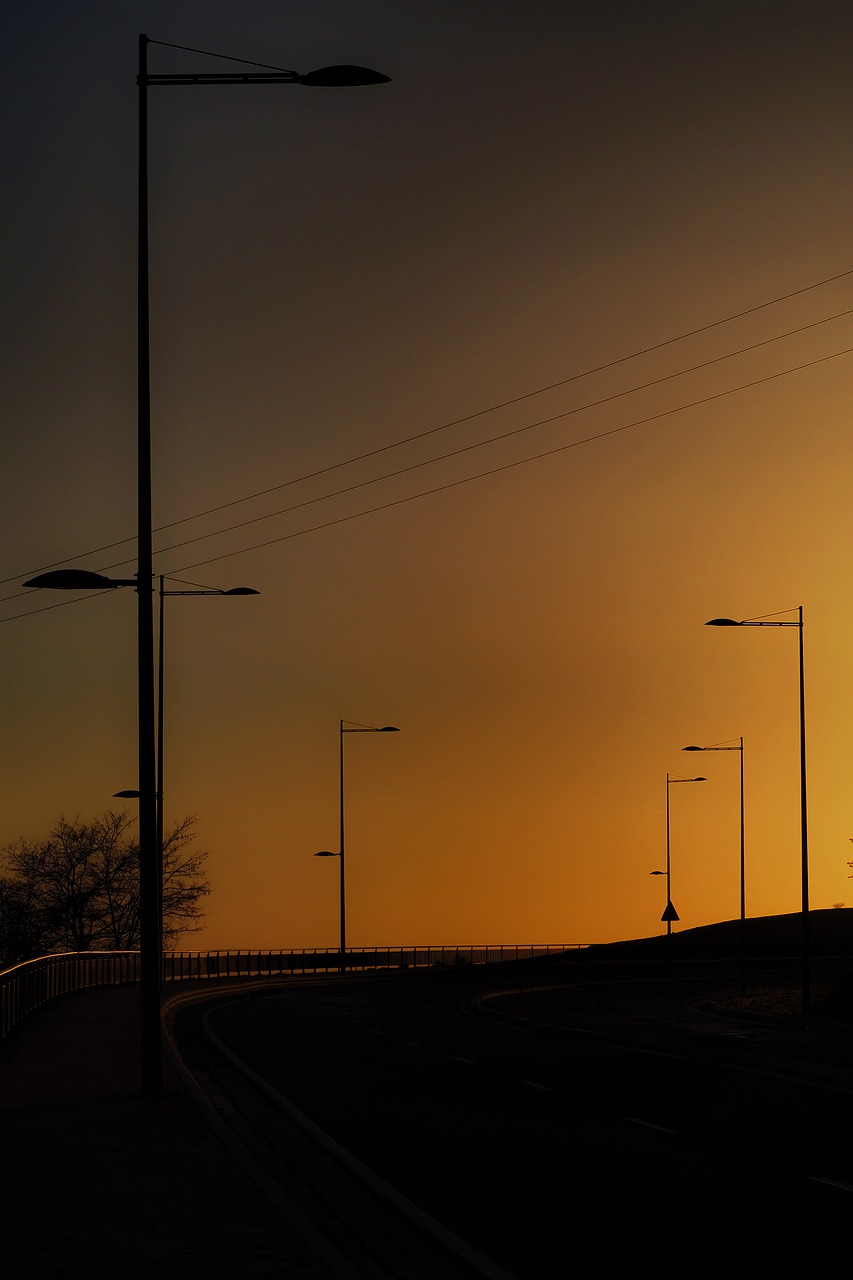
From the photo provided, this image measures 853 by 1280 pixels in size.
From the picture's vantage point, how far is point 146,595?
62.8 ft

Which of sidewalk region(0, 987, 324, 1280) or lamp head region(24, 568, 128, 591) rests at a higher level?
lamp head region(24, 568, 128, 591)

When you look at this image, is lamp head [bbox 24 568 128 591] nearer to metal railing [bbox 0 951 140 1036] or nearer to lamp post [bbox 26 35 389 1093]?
lamp post [bbox 26 35 389 1093]

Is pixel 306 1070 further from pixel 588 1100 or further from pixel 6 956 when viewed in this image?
pixel 6 956

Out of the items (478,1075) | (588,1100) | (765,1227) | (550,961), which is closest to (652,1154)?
(765,1227)

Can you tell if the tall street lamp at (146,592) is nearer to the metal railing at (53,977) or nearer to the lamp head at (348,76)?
the lamp head at (348,76)

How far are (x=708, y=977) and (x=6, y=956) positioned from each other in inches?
1599

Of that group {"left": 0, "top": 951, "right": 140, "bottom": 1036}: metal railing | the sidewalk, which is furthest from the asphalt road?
{"left": 0, "top": 951, "right": 140, "bottom": 1036}: metal railing

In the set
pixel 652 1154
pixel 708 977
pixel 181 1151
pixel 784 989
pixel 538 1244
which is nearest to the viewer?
pixel 538 1244

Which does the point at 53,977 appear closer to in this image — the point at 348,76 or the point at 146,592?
the point at 146,592

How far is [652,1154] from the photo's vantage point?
1514 cm

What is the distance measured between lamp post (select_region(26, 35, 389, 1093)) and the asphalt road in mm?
2191

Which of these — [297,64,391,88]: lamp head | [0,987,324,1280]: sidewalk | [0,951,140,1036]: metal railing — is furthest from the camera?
Result: [0,951,140,1036]: metal railing

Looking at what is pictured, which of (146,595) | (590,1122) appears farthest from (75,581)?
(590,1122)

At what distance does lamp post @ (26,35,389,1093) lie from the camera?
59.9 feet
